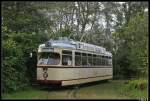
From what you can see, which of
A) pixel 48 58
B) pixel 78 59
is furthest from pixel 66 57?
pixel 78 59

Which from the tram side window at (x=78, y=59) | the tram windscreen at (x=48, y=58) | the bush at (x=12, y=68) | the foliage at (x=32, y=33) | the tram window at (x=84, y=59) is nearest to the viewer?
the bush at (x=12, y=68)

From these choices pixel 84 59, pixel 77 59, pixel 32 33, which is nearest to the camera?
pixel 77 59

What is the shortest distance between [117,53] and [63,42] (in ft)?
64.7

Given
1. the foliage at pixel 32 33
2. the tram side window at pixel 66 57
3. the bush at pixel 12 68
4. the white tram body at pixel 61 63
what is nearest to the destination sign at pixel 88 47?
the white tram body at pixel 61 63

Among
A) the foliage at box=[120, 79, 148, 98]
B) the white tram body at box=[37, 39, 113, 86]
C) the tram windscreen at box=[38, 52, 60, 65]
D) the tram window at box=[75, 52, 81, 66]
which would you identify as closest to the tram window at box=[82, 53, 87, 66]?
the white tram body at box=[37, 39, 113, 86]

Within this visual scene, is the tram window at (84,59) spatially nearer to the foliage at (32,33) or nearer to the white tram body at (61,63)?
the white tram body at (61,63)

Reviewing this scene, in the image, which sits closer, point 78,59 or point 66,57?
point 66,57

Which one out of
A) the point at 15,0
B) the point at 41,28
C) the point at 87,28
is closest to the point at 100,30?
the point at 87,28

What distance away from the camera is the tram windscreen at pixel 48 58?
23.8m

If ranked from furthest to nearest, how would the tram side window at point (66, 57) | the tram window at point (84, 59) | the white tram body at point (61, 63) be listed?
the tram window at point (84, 59) → the tram side window at point (66, 57) → the white tram body at point (61, 63)

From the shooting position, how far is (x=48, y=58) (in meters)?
24.1

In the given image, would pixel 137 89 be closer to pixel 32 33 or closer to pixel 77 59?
pixel 77 59

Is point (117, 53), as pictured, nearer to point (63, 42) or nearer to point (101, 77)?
point (101, 77)

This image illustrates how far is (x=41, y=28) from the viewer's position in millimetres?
28109
